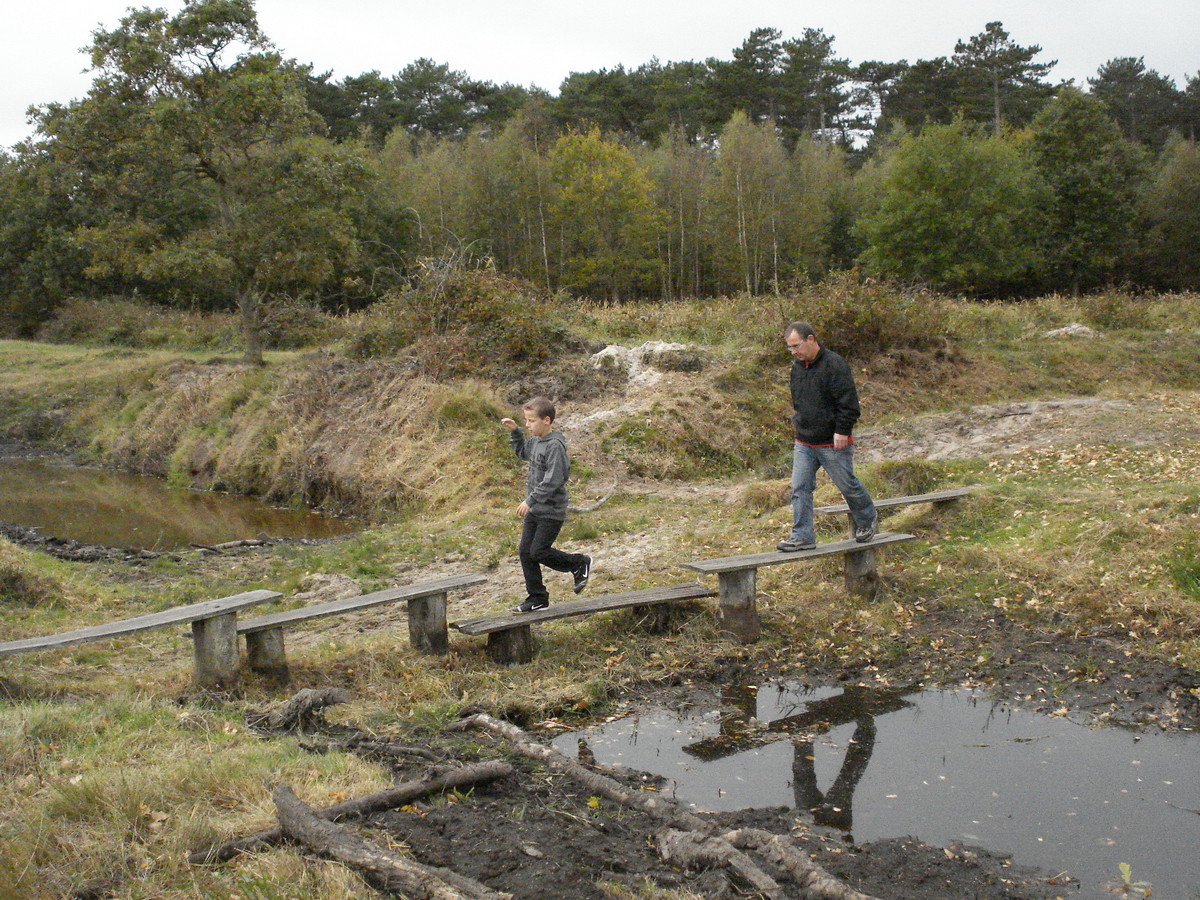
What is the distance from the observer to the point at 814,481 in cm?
797

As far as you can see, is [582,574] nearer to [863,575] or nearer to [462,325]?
[863,575]

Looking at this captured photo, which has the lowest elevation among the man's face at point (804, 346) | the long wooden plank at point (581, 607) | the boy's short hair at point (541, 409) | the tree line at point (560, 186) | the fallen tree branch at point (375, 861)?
the long wooden plank at point (581, 607)

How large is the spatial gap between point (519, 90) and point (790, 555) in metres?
59.8

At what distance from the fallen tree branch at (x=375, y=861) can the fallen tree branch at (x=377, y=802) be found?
0.34 ft

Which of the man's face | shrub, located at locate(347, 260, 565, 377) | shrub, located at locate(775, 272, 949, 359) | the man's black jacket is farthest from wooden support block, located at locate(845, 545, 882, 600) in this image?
shrub, located at locate(347, 260, 565, 377)

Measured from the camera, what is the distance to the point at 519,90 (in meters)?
62.3

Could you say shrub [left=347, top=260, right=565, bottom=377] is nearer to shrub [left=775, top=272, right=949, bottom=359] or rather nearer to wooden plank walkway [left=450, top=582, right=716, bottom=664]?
shrub [left=775, top=272, right=949, bottom=359]

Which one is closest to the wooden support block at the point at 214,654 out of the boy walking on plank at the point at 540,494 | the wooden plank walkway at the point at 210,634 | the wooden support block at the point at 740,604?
the wooden plank walkway at the point at 210,634

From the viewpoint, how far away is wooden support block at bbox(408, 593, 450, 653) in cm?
722

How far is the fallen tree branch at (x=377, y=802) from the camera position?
12.8ft

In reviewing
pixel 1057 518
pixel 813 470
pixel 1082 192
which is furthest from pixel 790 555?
pixel 1082 192

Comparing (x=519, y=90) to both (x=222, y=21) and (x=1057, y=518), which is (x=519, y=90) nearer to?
(x=222, y=21)

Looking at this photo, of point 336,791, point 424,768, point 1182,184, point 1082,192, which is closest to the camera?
point 336,791

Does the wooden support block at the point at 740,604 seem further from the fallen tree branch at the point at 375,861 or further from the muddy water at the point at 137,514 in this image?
the muddy water at the point at 137,514
